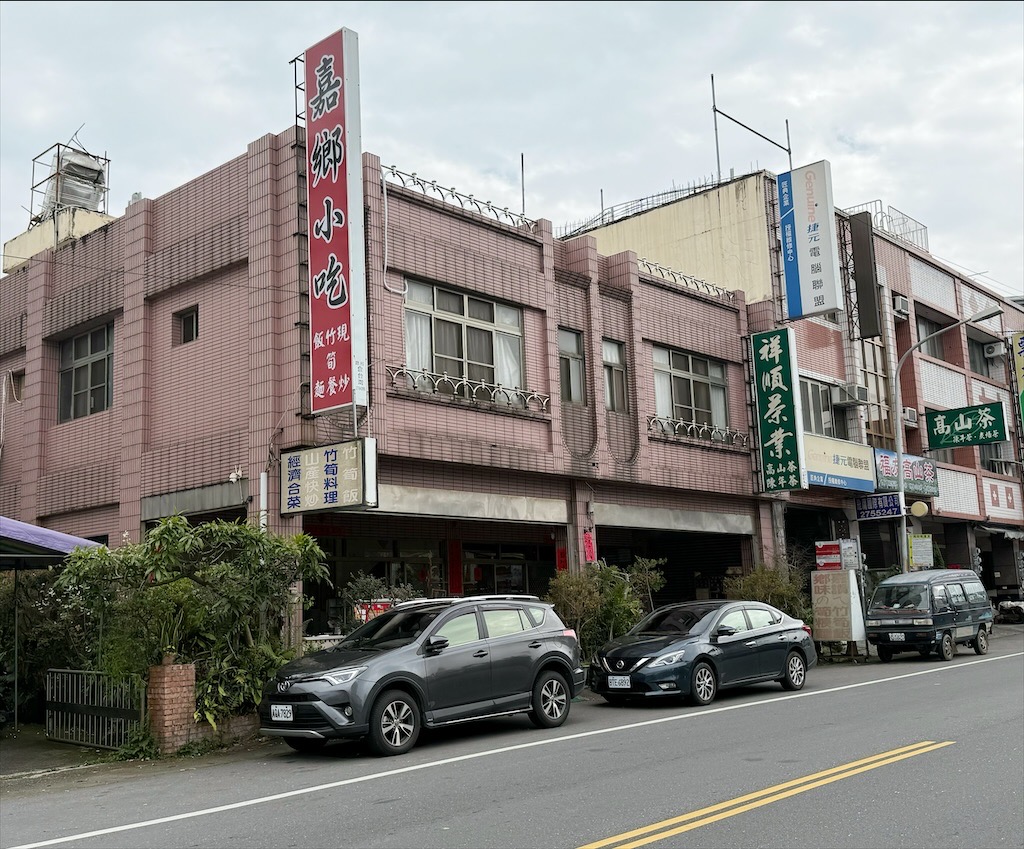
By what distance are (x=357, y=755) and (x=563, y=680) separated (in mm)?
3045

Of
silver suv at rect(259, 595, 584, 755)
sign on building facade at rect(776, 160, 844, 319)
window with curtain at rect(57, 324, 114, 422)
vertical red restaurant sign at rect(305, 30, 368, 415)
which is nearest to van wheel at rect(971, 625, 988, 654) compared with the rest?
sign on building facade at rect(776, 160, 844, 319)

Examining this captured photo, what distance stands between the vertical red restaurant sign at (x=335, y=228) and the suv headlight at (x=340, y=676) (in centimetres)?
484

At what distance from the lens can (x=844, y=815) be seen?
7551 mm

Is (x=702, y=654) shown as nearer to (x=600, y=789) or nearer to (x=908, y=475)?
(x=600, y=789)

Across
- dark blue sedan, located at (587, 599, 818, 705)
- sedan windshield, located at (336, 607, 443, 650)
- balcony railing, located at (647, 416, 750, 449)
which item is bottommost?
dark blue sedan, located at (587, 599, 818, 705)

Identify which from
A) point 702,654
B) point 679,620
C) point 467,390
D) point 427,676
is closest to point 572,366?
point 467,390

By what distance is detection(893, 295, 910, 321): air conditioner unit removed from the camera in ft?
107

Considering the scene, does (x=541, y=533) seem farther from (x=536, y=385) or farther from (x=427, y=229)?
(x=427, y=229)

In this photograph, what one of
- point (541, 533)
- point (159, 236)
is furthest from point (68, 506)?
point (541, 533)

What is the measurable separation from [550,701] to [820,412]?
17.5 m

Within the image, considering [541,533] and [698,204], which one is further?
[698,204]

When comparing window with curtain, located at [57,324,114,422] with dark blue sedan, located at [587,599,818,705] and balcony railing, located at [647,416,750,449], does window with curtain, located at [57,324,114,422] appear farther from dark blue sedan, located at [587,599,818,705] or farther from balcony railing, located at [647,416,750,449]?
balcony railing, located at [647,416,750,449]

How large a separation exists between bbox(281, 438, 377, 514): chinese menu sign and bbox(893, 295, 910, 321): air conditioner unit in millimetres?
22578

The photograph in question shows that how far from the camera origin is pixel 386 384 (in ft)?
55.6
